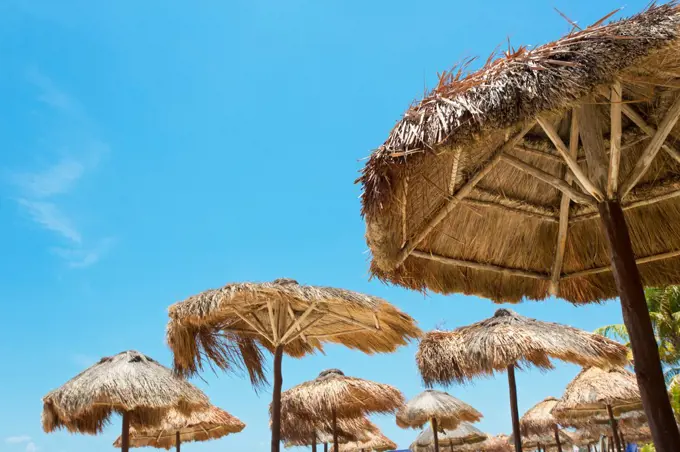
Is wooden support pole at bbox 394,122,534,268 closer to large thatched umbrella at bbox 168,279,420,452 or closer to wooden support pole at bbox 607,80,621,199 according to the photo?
wooden support pole at bbox 607,80,621,199

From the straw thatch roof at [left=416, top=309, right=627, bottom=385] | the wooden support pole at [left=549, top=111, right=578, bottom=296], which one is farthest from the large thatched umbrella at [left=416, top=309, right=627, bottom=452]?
the wooden support pole at [left=549, top=111, right=578, bottom=296]

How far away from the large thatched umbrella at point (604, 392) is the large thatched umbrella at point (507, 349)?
3.15 m

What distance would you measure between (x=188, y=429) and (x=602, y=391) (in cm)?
940

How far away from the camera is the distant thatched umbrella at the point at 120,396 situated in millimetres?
8938

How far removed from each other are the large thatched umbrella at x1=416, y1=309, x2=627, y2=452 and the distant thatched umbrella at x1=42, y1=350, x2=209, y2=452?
383cm

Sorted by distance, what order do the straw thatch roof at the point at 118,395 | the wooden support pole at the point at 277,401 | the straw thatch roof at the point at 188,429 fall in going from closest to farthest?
the wooden support pole at the point at 277,401, the straw thatch roof at the point at 118,395, the straw thatch roof at the point at 188,429

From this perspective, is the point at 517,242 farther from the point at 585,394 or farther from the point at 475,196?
the point at 585,394

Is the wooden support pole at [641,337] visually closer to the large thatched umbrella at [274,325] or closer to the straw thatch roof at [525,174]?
the straw thatch roof at [525,174]

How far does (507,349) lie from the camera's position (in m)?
7.79

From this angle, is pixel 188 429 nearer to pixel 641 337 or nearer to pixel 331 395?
pixel 331 395

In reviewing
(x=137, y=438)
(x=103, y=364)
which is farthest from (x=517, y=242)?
(x=137, y=438)

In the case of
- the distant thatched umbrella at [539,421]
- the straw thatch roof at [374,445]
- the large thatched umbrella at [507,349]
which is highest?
the large thatched umbrella at [507,349]

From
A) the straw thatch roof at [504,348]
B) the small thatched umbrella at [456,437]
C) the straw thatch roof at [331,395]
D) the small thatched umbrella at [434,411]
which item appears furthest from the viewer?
the small thatched umbrella at [456,437]

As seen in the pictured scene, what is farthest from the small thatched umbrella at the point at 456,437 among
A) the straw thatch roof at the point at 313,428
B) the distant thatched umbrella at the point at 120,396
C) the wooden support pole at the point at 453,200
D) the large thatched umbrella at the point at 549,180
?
the wooden support pole at the point at 453,200
